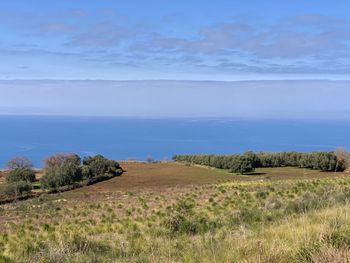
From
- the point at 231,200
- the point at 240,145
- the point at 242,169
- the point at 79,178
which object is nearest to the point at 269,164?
the point at 242,169

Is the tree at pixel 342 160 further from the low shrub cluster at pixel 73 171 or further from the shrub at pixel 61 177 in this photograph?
the shrub at pixel 61 177

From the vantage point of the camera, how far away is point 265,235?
5652mm

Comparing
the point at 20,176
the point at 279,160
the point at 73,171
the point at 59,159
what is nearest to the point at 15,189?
the point at 20,176

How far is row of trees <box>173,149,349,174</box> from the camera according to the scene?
4000 cm

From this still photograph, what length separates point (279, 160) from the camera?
148 ft

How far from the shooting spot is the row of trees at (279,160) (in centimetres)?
4000

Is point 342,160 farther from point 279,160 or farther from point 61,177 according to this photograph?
point 61,177

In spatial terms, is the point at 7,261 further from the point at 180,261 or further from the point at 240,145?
the point at 240,145

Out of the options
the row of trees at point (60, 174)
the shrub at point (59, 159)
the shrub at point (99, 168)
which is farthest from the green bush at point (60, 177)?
the shrub at point (59, 159)

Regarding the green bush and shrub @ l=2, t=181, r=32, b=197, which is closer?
shrub @ l=2, t=181, r=32, b=197

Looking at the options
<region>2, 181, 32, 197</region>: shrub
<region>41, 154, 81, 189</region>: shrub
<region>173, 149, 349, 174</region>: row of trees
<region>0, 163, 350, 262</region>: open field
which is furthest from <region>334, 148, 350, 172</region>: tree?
<region>2, 181, 32, 197</region>: shrub

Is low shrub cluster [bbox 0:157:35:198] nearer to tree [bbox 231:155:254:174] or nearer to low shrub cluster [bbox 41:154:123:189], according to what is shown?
low shrub cluster [bbox 41:154:123:189]

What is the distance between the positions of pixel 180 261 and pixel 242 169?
3684 cm

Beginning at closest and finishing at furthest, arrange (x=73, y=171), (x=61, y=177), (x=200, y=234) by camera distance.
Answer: (x=200, y=234) → (x=61, y=177) → (x=73, y=171)
